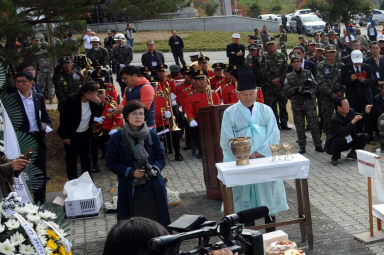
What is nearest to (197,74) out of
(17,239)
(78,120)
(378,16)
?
(78,120)

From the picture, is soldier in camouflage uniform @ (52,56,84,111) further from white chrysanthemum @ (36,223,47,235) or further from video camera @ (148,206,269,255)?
video camera @ (148,206,269,255)

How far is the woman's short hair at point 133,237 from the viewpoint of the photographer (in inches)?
101

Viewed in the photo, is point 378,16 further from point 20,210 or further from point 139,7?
point 20,210

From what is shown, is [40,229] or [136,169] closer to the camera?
[40,229]

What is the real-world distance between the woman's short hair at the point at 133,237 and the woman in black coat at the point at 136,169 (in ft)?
12.5

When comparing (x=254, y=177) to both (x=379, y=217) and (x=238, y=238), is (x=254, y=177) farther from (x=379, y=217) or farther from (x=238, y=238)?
(x=238, y=238)

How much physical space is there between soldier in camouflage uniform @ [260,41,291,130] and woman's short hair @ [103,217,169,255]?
1144 cm

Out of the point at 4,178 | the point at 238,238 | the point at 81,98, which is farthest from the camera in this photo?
the point at 81,98

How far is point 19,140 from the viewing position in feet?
23.0

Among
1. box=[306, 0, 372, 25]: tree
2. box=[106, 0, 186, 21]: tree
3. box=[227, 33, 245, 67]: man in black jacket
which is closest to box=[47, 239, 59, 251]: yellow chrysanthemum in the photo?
box=[106, 0, 186, 21]: tree

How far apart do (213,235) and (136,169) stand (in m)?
3.97

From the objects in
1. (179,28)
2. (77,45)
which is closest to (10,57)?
(77,45)

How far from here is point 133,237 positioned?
2.58 metres

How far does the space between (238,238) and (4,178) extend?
12.6 feet
